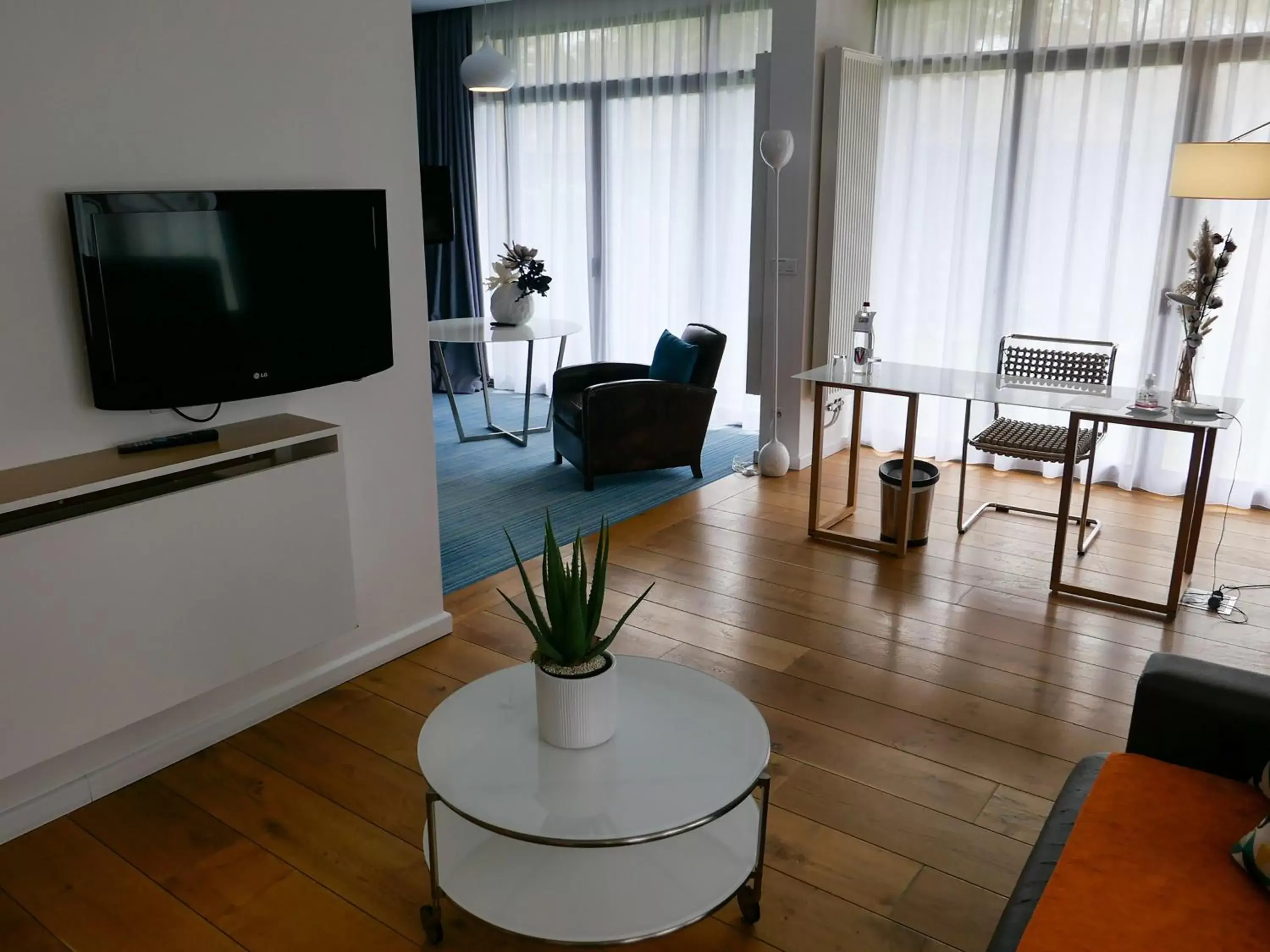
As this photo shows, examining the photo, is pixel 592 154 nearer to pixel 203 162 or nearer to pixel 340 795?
pixel 203 162

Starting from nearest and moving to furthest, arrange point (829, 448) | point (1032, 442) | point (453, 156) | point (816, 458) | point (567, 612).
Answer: point (567, 612), point (1032, 442), point (816, 458), point (829, 448), point (453, 156)

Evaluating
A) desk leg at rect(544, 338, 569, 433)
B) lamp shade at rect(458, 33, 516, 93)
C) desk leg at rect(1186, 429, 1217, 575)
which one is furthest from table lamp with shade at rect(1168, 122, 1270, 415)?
lamp shade at rect(458, 33, 516, 93)

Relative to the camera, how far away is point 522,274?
5855 millimetres

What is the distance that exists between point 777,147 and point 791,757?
314 cm

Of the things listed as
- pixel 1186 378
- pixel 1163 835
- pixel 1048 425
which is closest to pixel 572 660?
pixel 1163 835

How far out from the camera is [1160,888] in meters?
1.58

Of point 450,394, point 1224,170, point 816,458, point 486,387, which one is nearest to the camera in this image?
point 1224,170

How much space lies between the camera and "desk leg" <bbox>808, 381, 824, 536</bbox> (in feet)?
13.8

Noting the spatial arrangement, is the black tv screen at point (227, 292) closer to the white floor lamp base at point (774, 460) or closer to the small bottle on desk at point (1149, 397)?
the small bottle on desk at point (1149, 397)

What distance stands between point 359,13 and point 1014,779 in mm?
2721

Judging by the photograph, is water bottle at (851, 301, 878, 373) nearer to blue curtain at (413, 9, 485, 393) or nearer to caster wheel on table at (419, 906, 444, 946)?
caster wheel on table at (419, 906, 444, 946)

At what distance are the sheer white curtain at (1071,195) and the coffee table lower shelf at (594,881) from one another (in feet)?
12.2

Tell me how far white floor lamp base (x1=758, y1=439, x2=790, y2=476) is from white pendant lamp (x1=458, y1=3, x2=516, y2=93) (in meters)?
2.52

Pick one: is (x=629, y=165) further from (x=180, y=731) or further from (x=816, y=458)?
(x=180, y=731)
